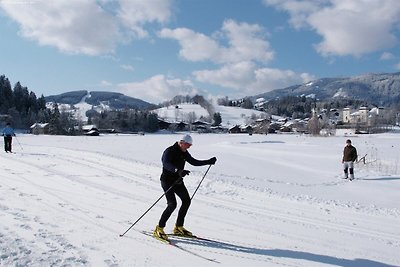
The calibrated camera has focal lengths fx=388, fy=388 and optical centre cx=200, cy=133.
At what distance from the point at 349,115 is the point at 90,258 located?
564ft

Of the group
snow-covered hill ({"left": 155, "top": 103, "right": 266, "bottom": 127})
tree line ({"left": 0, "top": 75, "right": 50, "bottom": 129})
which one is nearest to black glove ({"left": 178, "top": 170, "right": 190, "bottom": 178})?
tree line ({"left": 0, "top": 75, "right": 50, "bottom": 129})

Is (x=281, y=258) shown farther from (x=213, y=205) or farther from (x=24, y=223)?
(x=24, y=223)

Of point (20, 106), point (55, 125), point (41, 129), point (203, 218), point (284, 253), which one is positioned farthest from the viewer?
point (20, 106)

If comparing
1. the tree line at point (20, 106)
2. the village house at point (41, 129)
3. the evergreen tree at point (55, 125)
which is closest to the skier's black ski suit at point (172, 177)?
the evergreen tree at point (55, 125)

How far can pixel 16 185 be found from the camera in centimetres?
1237

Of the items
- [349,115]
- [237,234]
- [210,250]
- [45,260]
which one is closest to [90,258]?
[45,260]

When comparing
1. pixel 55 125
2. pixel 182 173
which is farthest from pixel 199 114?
pixel 182 173

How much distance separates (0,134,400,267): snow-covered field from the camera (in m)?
6.59

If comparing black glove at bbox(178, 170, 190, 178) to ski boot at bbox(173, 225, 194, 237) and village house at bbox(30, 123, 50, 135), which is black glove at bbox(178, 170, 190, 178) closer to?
ski boot at bbox(173, 225, 194, 237)

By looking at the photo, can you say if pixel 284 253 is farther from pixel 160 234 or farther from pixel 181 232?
pixel 160 234

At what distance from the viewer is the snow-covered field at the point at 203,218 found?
21.6 ft

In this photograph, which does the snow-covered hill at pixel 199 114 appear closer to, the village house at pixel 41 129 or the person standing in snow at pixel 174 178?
the village house at pixel 41 129

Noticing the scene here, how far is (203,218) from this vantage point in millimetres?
9430

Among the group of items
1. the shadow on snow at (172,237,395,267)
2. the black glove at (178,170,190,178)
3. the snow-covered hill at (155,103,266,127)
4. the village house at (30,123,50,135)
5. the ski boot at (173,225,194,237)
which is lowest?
the shadow on snow at (172,237,395,267)
